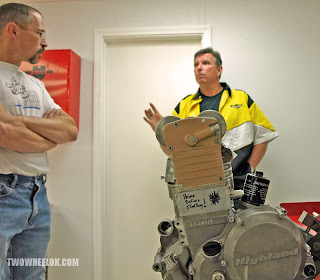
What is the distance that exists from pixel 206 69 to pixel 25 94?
133 cm

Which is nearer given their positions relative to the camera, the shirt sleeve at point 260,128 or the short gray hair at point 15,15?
the short gray hair at point 15,15

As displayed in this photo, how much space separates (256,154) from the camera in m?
2.17

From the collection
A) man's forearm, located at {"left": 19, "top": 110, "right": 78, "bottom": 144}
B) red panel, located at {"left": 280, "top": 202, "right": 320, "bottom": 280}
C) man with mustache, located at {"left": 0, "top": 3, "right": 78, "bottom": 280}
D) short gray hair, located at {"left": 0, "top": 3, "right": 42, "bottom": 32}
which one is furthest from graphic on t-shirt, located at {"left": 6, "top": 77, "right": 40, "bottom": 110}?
red panel, located at {"left": 280, "top": 202, "right": 320, "bottom": 280}

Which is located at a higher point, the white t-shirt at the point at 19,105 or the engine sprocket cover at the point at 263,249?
the white t-shirt at the point at 19,105

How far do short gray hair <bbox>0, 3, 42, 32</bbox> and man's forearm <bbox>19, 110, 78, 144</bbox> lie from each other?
506mm

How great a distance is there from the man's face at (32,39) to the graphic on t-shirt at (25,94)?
0.55 feet

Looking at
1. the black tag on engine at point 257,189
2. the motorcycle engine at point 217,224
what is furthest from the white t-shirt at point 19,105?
the black tag on engine at point 257,189

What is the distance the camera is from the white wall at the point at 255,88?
2578 millimetres

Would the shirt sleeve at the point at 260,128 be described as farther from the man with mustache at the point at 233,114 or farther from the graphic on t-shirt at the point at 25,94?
the graphic on t-shirt at the point at 25,94

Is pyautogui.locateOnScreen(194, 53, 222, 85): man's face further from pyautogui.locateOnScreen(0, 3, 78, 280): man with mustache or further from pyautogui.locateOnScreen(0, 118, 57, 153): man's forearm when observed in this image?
pyautogui.locateOnScreen(0, 118, 57, 153): man's forearm

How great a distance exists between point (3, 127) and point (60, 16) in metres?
1.83

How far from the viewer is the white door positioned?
2.67 meters

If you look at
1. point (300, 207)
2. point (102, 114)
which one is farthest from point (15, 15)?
point (300, 207)

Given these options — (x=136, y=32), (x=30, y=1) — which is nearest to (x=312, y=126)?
(x=136, y=32)
